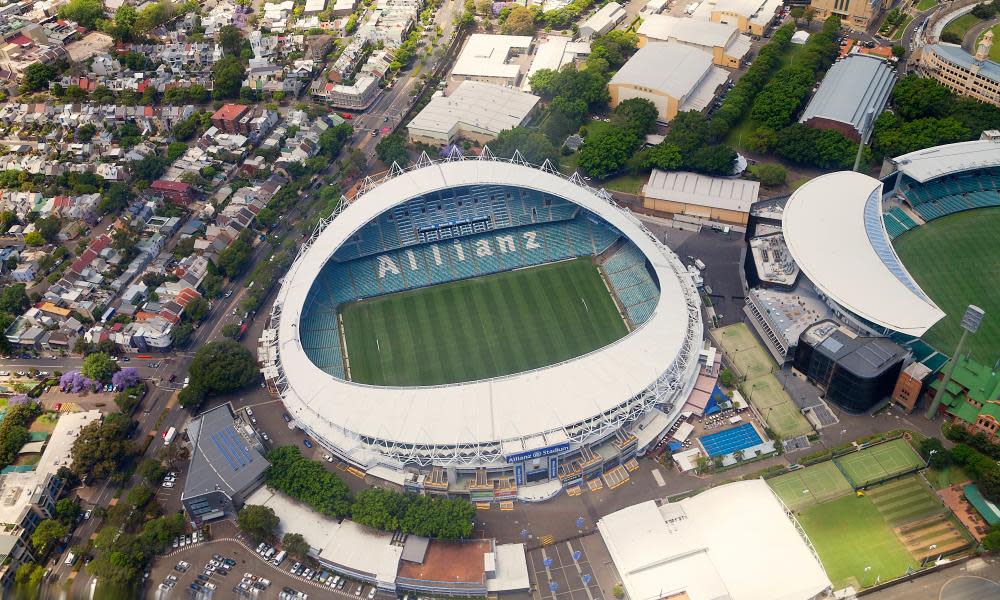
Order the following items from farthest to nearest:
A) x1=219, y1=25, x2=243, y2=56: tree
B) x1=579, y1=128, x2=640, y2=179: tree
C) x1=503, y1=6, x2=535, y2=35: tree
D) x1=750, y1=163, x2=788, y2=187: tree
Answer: x1=503, y1=6, x2=535, y2=35: tree < x1=219, y1=25, x2=243, y2=56: tree < x1=579, y1=128, x2=640, y2=179: tree < x1=750, y1=163, x2=788, y2=187: tree

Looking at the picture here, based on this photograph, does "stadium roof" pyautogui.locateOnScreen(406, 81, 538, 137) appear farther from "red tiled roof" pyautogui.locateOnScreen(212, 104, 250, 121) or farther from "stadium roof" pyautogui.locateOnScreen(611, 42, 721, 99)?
"red tiled roof" pyautogui.locateOnScreen(212, 104, 250, 121)

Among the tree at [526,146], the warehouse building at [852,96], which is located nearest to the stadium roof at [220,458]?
the tree at [526,146]

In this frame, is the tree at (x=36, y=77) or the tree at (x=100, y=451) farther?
the tree at (x=36, y=77)

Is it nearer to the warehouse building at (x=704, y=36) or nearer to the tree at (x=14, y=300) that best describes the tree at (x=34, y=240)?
the tree at (x=14, y=300)

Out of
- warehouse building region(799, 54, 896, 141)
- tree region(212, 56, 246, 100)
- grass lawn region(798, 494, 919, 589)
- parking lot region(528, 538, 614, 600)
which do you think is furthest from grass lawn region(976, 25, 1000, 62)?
tree region(212, 56, 246, 100)

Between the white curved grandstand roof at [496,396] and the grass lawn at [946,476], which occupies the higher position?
the grass lawn at [946,476]
